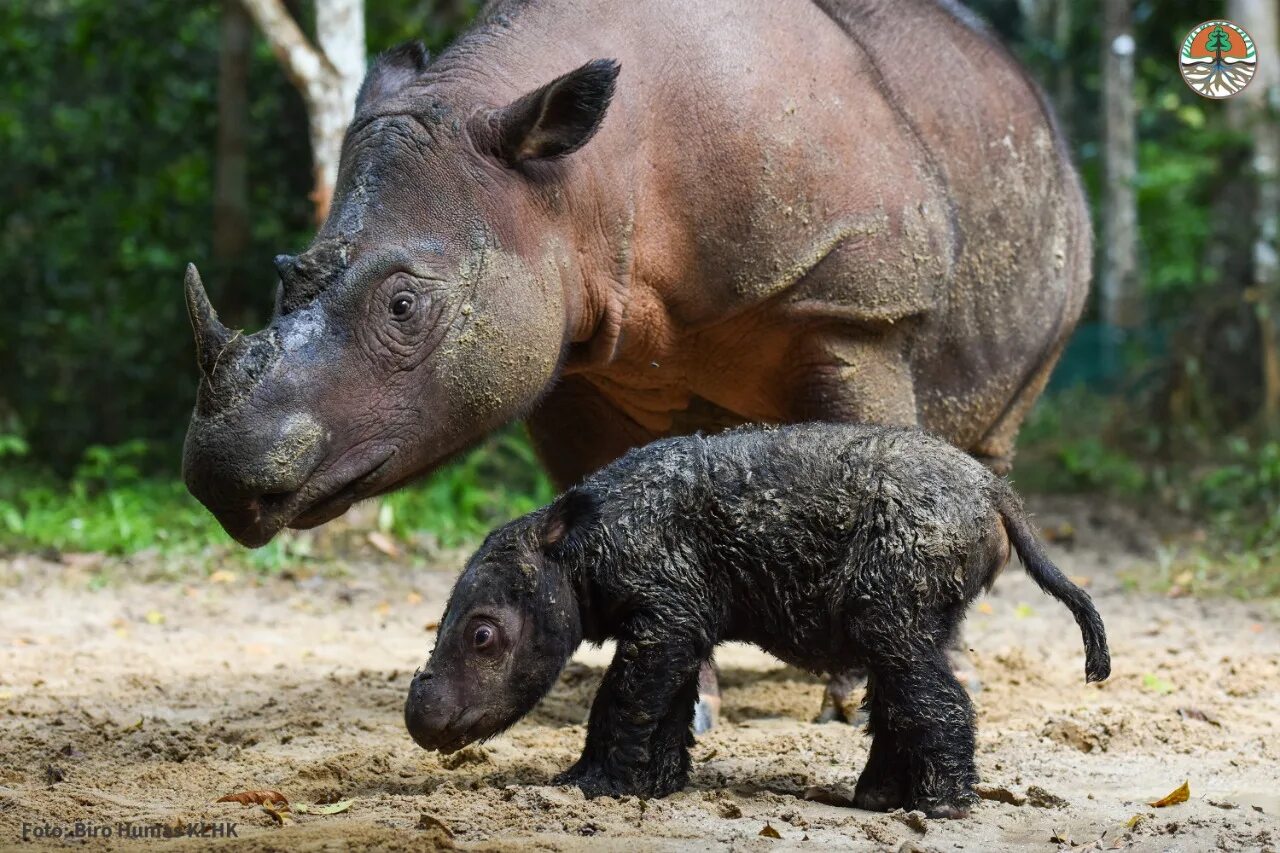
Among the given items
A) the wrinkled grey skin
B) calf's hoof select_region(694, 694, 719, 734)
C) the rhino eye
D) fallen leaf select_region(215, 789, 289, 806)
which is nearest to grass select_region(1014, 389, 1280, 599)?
the wrinkled grey skin

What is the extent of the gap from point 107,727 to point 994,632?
4.22 m

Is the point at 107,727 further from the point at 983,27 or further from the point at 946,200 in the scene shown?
the point at 983,27

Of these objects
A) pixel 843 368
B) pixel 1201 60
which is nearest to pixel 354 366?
pixel 843 368

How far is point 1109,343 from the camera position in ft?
58.7

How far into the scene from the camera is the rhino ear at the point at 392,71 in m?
4.64

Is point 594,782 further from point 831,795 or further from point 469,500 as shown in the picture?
point 469,500

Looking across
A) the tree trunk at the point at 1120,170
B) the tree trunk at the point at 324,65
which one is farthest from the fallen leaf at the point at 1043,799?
the tree trunk at the point at 1120,170

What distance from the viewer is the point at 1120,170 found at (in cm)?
1809

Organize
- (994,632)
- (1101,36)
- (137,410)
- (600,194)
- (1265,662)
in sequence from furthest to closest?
(1101,36), (137,410), (994,632), (1265,662), (600,194)

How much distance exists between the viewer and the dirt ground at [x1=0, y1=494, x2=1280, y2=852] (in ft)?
11.7

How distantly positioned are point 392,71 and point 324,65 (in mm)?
3756

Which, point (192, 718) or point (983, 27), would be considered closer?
point (192, 718)

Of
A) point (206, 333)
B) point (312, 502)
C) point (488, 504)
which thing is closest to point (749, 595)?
point (312, 502)

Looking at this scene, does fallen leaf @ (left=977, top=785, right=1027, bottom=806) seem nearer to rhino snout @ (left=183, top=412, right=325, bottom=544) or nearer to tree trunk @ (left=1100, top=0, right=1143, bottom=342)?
rhino snout @ (left=183, top=412, right=325, bottom=544)
